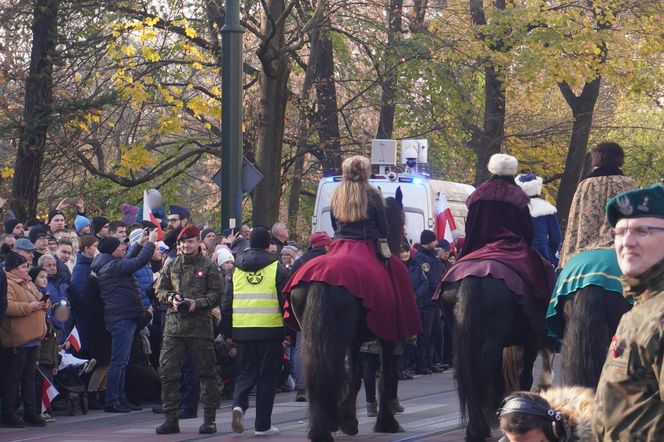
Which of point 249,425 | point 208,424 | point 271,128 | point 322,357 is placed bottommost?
point 249,425

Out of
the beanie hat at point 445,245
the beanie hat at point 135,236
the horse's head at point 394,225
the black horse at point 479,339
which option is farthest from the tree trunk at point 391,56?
the black horse at point 479,339

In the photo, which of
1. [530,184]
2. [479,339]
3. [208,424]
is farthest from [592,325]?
[208,424]

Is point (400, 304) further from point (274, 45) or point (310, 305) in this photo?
point (274, 45)

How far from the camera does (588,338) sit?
8.55m

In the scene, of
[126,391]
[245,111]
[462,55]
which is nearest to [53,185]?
[245,111]

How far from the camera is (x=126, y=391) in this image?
560 inches

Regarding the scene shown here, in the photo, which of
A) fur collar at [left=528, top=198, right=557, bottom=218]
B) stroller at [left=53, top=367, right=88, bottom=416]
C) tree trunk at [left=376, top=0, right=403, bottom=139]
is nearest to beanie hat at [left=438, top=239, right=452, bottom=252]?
tree trunk at [left=376, top=0, right=403, bottom=139]

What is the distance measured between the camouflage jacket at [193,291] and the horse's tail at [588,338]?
4069 millimetres

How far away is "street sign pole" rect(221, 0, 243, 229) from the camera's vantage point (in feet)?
56.2

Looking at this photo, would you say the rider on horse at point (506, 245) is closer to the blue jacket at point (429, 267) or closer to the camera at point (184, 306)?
the camera at point (184, 306)

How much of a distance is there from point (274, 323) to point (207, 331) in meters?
0.78

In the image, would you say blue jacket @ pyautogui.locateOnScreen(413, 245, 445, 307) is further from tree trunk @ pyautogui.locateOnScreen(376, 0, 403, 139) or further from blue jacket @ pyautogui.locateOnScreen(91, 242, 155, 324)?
blue jacket @ pyautogui.locateOnScreen(91, 242, 155, 324)

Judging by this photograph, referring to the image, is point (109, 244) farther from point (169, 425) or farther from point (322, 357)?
point (322, 357)

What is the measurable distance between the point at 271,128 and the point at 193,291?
395 inches
